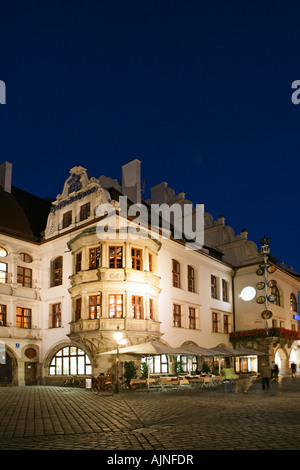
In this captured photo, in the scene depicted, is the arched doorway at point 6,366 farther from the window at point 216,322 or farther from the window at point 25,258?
the window at point 216,322

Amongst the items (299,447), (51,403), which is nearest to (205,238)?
(51,403)

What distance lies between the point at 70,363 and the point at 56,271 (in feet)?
21.8

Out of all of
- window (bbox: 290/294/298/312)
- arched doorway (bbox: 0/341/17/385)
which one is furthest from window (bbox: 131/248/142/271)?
window (bbox: 290/294/298/312)

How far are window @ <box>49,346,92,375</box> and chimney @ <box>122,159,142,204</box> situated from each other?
1312 centimetres

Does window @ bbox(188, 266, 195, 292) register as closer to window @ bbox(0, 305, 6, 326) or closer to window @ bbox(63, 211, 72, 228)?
window @ bbox(63, 211, 72, 228)

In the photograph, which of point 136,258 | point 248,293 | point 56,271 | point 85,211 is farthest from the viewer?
point 248,293

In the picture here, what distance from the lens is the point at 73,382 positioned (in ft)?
96.8

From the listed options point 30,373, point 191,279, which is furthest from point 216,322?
point 30,373

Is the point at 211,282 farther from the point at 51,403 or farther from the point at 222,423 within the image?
the point at 222,423

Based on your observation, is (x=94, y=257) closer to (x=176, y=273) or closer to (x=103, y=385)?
(x=176, y=273)

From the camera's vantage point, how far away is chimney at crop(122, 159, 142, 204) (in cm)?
3819

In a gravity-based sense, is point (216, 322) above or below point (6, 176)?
below

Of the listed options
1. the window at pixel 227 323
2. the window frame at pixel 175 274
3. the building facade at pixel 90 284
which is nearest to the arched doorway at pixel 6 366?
the building facade at pixel 90 284

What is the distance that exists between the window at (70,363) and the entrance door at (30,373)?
1.28m
